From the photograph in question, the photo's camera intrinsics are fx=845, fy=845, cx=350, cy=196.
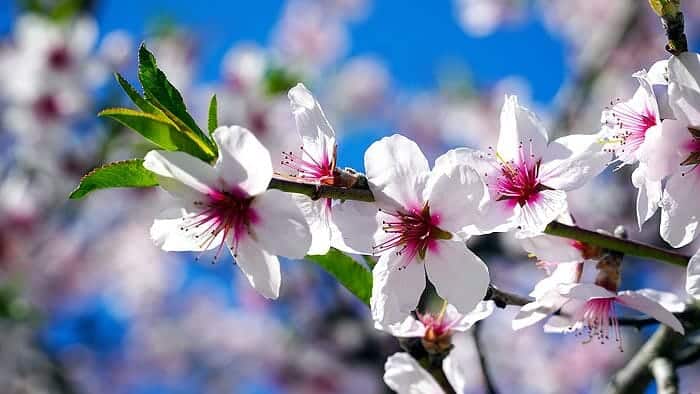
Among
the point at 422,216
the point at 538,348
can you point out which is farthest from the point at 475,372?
the point at 422,216

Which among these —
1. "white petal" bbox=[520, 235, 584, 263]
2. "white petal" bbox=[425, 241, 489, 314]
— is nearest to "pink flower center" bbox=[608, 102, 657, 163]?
"white petal" bbox=[520, 235, 584, 263]

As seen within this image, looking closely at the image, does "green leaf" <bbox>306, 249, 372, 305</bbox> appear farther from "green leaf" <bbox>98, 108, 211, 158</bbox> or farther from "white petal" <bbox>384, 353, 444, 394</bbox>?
"green leaf" <bbox>98, 108, 211, 158</bbox>

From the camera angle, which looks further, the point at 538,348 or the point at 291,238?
the point at 538,348

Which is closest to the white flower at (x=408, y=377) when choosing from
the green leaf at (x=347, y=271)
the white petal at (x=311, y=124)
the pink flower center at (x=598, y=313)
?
the green leaf at (x=347, y=271)

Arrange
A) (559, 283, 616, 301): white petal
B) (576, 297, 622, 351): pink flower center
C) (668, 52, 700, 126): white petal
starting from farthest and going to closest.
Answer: (576, 297, 622, 351): pink flower center < (559, 283, 616, 301): white petal < (668, 52, 700, 126): white petal

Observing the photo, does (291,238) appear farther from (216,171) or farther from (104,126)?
(104,126)

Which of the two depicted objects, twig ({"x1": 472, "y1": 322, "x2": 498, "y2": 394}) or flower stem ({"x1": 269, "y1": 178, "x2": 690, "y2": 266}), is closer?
flower stem ({"x1": 269, "y1": 178, "x2": 690, "y2": 266})

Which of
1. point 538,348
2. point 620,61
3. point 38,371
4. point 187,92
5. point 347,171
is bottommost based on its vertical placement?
point 538,348
